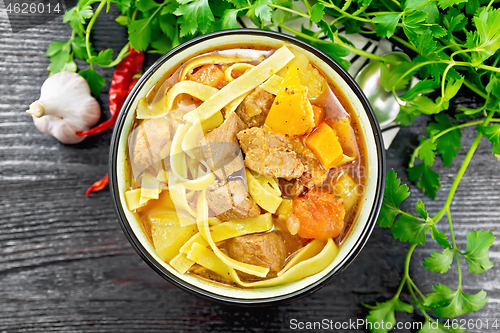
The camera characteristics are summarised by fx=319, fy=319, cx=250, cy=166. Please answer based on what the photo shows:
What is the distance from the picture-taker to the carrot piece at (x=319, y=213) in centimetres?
243

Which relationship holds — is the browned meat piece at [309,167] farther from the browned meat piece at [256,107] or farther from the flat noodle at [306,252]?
the flat noodle at [306,252]

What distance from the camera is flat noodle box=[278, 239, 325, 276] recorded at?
252 cm

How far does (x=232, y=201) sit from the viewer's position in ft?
7.95

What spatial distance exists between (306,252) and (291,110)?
3.69ft

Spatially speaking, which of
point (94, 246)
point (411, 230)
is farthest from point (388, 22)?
point (94, 246)

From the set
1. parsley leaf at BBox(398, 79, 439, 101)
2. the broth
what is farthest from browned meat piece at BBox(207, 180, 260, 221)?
parsley leaf at BBox(398, 79, 439, 101)

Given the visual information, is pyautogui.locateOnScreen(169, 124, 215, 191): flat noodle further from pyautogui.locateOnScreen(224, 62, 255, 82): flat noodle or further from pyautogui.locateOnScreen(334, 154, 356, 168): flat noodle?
pyautogui.locateOnScreen(334, 154, 356, 168): flat noodle

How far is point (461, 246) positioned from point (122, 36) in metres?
3.96

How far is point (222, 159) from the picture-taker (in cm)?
247

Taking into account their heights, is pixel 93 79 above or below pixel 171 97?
below

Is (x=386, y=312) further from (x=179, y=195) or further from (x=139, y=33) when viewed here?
(x=139, y=33)

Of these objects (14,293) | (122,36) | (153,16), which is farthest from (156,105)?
(14,293)

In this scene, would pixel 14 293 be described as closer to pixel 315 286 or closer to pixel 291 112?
pixel 315 286

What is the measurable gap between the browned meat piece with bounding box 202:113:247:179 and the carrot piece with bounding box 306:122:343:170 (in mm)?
611
